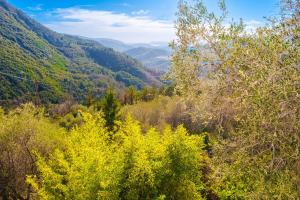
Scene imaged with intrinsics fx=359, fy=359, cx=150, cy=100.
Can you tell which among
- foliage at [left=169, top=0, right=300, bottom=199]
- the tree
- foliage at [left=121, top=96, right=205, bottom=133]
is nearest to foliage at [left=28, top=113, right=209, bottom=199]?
foliage at [left=169, top=0, right=300, bottom=199]

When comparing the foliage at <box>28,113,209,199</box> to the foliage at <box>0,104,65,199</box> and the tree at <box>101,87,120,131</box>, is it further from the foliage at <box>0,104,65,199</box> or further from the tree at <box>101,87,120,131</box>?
the tree at <box>101,87,120,131</box>

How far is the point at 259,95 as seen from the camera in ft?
31.0

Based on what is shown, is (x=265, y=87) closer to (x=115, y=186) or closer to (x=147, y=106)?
(x=115, y=186)

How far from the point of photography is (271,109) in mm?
9703

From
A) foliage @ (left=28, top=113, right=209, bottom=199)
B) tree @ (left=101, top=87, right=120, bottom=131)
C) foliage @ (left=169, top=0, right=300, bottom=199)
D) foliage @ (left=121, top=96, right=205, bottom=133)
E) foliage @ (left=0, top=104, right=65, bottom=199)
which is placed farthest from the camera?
tree @ (left=101, top=87, right=120, bottom=131)

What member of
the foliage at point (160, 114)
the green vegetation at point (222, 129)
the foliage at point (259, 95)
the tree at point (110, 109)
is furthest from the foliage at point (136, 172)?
the tree at point (110, 109)

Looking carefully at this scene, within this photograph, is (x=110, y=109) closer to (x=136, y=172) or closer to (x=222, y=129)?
(x=136, y=172)

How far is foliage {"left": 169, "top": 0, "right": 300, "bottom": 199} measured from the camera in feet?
31.6

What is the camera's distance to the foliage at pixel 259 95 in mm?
9617

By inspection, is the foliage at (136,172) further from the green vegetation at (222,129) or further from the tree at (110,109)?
the tree at (110,109)

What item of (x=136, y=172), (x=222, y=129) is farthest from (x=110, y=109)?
(x=222, y=129)

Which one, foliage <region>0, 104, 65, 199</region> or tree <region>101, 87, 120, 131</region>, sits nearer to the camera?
foliage <region>0, 104, 65, 199</region>

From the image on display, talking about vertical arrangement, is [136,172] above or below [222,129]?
below

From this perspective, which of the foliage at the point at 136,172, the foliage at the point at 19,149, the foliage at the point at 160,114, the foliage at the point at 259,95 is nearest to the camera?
the foliage at the point at 259,95
